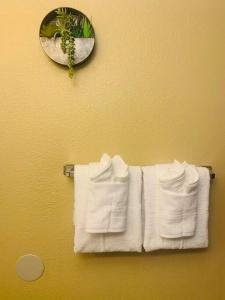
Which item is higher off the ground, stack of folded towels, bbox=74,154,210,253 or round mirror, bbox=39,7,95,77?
round mirror, bbox=39,7,95,77

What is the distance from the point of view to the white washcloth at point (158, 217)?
104 centimetres

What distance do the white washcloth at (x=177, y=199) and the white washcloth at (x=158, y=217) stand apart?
0.02 metres

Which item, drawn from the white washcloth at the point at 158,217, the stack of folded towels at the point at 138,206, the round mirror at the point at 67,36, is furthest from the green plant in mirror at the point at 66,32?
the white washcloth at the point at 158,217

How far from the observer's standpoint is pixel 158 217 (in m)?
1.05

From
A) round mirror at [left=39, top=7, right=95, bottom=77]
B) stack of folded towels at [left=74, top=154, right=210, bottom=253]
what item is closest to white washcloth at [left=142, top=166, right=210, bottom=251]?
stack of folded towels at [left=74, top=154, right=210, bottom=253]

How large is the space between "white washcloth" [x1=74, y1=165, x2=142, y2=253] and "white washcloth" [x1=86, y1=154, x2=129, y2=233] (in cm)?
3

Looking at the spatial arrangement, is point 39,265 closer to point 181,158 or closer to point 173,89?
point 181,158

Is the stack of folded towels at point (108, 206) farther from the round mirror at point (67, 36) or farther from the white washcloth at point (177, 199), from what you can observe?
the round mirror at point (67, 36)

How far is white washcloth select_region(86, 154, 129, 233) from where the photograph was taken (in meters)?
0.98

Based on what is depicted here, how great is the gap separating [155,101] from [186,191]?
1.10ft

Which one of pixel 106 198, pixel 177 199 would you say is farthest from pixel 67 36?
pixel 177 199

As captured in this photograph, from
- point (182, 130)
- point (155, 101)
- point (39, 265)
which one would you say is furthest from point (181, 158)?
point (39, 265)

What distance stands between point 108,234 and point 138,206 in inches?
5.6

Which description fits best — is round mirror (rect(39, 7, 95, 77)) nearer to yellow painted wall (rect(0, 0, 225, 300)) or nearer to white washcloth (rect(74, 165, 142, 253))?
yellow painted wall (rect(0, 0, 225, 300))
